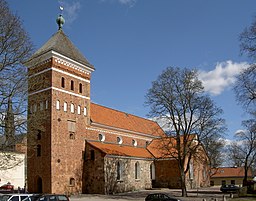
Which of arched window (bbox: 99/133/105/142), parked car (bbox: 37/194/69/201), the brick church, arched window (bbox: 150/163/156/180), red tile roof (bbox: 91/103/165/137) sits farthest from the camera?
arched window (bbox: 150/163/156/180)

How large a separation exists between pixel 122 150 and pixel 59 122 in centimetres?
1079

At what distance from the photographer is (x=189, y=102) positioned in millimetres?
34031

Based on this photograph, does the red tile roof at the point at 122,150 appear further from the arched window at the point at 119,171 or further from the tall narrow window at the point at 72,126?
the tall narrow window at the point at 72,126

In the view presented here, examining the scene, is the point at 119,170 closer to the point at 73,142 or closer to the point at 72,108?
the point at 73,142

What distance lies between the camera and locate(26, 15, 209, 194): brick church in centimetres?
3597

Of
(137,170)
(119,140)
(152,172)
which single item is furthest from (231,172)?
(119,140)

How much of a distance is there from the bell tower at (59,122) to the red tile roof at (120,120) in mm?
4071

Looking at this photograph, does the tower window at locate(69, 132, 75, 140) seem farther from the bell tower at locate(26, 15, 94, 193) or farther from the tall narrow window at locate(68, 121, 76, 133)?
the tall narrow window at locate(68, 121, 76, 133)

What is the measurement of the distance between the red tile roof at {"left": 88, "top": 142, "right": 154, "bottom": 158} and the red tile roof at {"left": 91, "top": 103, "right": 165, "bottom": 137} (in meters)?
2.95

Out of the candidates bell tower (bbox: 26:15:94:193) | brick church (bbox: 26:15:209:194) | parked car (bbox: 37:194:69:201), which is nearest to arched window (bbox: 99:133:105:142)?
brick church (bbox: 26:15:209:194)

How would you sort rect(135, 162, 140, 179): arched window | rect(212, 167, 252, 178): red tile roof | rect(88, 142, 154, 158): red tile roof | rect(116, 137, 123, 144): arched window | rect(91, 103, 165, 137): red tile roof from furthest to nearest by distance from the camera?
rect(212, 167, 252, 178): red tile roof → rect(116, 137, 123, 144): arched window → rect(91, 103, 165, 137): red tile roof → rect(135, 162, 140, 179): arched window → rect(88, 142, 154, 158): red tile roof

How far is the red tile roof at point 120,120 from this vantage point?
45.1m

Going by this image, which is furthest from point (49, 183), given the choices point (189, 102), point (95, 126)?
point (189, 102)

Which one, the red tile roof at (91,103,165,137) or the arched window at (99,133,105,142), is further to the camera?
the red tile roof at (91,103,165,137)
